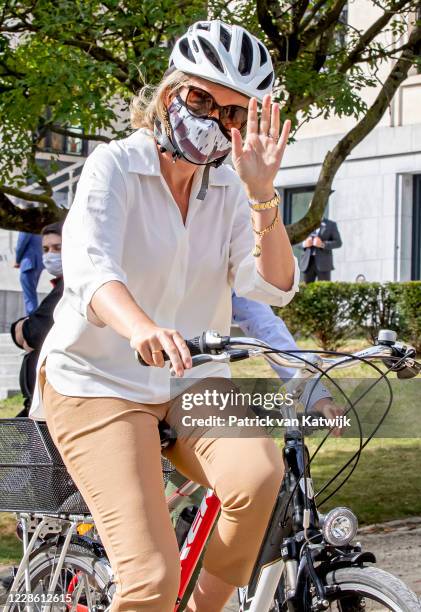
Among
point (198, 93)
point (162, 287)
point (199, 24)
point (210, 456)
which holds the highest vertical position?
point (199, 24)

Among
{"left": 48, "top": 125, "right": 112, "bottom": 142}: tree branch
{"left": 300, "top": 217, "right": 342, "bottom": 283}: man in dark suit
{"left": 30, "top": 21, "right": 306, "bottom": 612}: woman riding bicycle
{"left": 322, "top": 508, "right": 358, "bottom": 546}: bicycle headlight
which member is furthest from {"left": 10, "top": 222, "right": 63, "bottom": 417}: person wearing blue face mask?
{"left": 300, "top": 217, "right": 342, "bottom": 283}: man in dark suit

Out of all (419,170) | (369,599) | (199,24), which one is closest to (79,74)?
(199,24)

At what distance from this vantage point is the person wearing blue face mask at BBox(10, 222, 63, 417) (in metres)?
6.54

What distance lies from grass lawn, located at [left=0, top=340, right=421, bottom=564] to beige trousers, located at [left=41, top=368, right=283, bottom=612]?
334 centimetres

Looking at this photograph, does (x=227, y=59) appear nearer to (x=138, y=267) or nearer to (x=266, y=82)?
(x=266, y=82)

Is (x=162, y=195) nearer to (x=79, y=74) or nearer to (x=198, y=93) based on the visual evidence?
(x=198, y=93)

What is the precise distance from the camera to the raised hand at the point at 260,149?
3178mm

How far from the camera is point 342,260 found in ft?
72.0

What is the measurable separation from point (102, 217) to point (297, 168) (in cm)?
2008

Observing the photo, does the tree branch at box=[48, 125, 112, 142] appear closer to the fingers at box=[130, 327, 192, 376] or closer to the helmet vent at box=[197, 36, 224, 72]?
the helmet vent at box=[197, 36, 224, 72]

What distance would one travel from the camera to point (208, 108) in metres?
3.34

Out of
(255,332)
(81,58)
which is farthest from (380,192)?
(255,332)

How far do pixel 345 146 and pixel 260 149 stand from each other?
18.9 ft

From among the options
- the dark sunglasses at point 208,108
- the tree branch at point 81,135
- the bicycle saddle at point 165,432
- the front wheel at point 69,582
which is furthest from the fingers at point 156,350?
the tree branch at point 81,135
